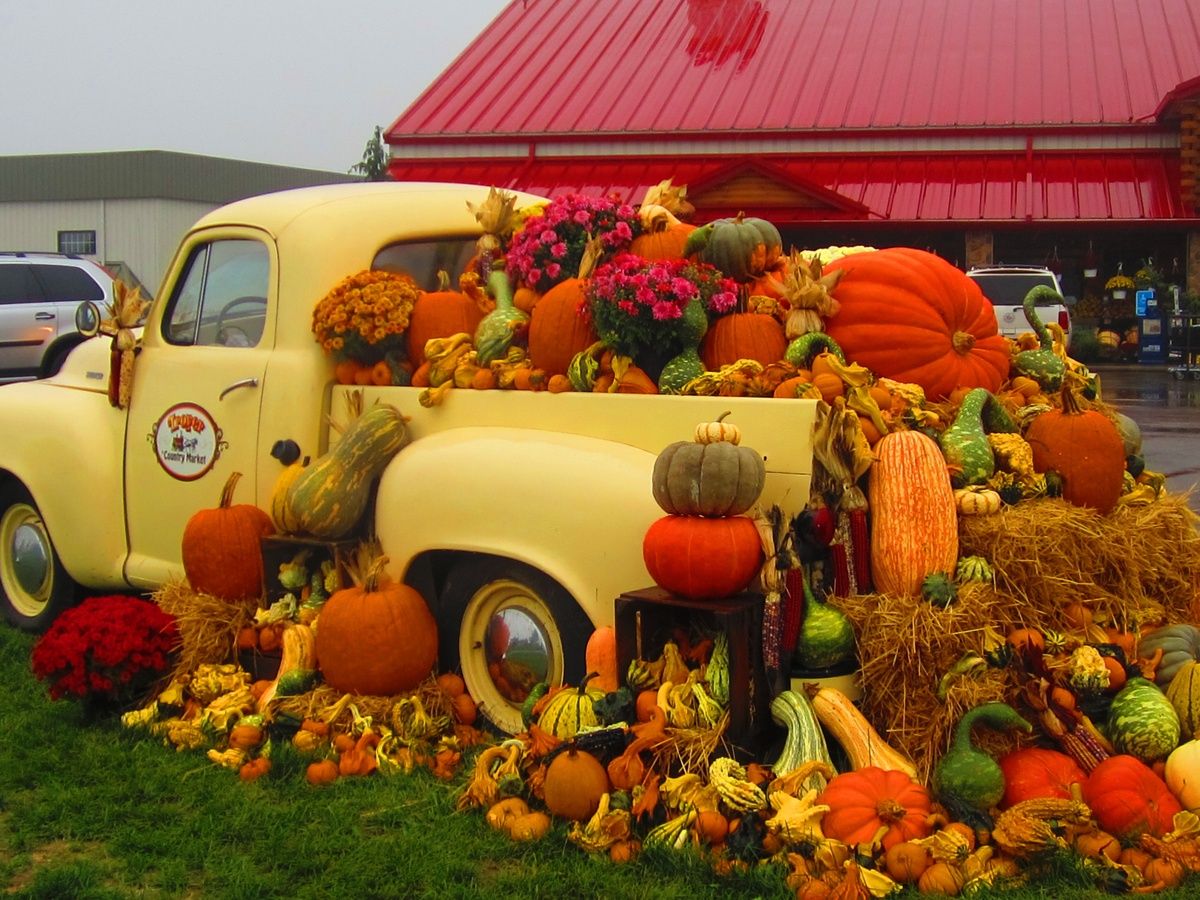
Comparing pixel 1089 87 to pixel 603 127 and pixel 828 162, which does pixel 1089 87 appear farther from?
pixel 603 127

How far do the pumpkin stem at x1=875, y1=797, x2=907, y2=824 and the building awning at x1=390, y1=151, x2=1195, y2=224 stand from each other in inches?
874

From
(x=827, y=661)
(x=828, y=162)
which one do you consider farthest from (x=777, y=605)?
(x=828, y=162)

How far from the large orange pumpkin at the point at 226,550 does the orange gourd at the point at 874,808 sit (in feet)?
9.41

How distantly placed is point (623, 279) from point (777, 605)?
5.02 ft

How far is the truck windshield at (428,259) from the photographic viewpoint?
21.8 ft

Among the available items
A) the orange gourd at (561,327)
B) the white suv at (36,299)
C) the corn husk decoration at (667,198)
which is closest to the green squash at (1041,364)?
the corn husk decoration at (667,198)

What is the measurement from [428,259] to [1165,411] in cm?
1353

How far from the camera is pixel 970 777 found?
165 inches

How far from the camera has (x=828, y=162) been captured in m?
27.2

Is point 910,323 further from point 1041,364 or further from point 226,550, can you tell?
point 226,550

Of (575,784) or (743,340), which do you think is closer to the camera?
(575,784)

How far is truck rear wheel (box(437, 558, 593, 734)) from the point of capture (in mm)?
5074

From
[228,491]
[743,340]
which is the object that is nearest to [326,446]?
[228,491]

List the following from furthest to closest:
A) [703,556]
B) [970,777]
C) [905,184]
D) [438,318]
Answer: [905,184] < [438,318] < [703,556] < [970,777]
